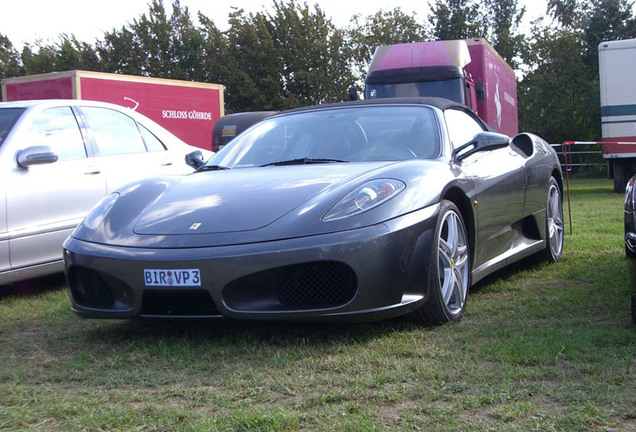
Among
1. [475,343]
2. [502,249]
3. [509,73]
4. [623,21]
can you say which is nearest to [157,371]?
[475,343]

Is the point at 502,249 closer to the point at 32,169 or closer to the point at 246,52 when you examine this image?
the point at 32,169

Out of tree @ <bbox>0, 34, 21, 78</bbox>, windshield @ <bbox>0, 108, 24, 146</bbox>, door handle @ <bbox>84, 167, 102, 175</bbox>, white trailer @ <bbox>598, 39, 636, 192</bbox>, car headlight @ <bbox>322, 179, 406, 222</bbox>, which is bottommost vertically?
white trailer @ <bbox>598, 39, 636, 192</bbox>

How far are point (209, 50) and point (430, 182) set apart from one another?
123ft

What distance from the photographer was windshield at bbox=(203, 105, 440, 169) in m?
4.48

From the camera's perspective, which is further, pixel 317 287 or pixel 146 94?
pixel 146 94

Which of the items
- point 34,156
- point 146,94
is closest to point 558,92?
point 146,94

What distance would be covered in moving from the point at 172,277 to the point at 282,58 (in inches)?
1435

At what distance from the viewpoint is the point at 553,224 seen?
6148 mm

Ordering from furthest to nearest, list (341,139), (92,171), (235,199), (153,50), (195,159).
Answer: (153,50) < (92,171) < (195,159) < (341,139) < (235,199)

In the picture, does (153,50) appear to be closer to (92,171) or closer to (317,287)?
(92,171)

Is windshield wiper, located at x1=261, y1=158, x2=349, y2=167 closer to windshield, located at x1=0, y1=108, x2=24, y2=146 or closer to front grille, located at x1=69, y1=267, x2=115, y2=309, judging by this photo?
front grille, located at x1=69, y1=267, x2=115, y2=309

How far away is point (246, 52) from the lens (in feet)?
128

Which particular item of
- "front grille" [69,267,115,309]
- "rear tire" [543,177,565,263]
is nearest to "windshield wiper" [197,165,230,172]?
"front grille" [69,267,115,309]

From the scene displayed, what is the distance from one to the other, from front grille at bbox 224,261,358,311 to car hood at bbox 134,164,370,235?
0.25 metres
